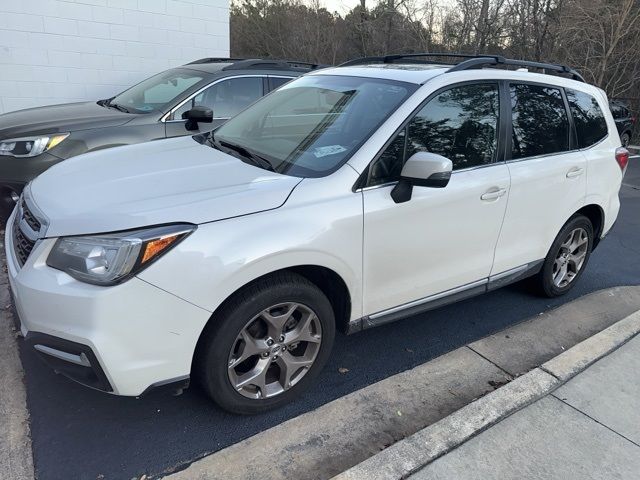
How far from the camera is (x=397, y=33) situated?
20.2m

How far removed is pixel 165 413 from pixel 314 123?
1825 millimetres

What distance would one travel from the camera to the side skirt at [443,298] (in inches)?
113

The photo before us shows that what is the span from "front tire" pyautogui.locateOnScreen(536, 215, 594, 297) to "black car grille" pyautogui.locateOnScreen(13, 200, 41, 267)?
11.3 feet

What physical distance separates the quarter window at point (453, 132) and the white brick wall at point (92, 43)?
297 inches

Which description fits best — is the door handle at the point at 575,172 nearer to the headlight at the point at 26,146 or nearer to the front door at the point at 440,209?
the front door at the point at 440,209

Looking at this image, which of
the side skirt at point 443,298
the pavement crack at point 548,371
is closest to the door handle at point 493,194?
the side skirt at point 443,298

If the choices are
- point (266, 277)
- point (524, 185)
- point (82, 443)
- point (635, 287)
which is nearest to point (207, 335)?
point (266, 277)

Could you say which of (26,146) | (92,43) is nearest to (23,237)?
(26,146)

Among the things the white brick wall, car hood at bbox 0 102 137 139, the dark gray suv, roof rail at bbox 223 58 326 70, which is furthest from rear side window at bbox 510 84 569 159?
the white brick wall

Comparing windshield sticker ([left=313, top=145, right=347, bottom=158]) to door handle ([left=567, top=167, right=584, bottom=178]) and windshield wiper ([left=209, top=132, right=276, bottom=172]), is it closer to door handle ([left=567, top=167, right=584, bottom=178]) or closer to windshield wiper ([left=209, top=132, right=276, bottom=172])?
windshield wiper ([left=209, top=132, right=276, bottom=172])

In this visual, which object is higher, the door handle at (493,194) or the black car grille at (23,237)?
the door handle at (493,194)

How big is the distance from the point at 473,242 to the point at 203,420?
75.1 inches

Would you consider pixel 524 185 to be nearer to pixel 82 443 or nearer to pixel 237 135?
pixel 237 135

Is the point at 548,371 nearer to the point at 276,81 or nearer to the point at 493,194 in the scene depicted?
the point at 493,194
